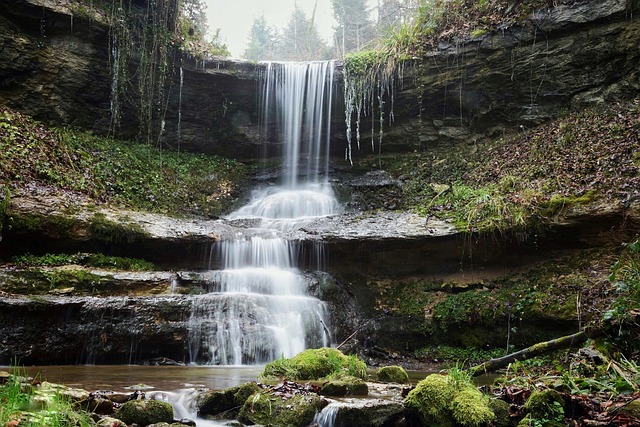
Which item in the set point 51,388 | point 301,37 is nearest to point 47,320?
point 51,388

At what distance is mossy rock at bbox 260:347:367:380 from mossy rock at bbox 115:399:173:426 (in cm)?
183

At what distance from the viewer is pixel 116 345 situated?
7.16m

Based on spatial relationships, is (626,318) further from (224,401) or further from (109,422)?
(109,422)

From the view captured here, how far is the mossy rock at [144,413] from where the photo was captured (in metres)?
3.51

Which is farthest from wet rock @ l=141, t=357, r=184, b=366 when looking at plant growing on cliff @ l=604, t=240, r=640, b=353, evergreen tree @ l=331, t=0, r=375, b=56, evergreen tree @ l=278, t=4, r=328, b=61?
evergreen tree @ l=278, t=4, r=328, b=61

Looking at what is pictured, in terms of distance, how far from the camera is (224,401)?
4.18 metres

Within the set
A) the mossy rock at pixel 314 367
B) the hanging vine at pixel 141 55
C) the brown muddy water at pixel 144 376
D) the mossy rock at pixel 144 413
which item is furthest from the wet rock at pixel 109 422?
the hanging vine at pixel 141 55

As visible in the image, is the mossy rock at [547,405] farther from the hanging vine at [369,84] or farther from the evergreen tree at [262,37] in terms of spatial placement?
the evergreen tree at [262,37]

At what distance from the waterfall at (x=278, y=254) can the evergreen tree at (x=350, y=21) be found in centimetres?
2210

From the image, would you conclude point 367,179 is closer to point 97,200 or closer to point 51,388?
point 97,200

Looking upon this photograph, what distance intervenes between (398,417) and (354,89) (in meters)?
11.5

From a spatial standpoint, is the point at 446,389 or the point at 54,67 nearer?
the point at 446,389

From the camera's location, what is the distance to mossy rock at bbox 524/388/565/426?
11.3 ft

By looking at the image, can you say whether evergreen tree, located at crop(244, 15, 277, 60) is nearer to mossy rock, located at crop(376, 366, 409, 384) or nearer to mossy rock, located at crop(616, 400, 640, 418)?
mossy rock, located at crop(376, 366, 409, 384)
